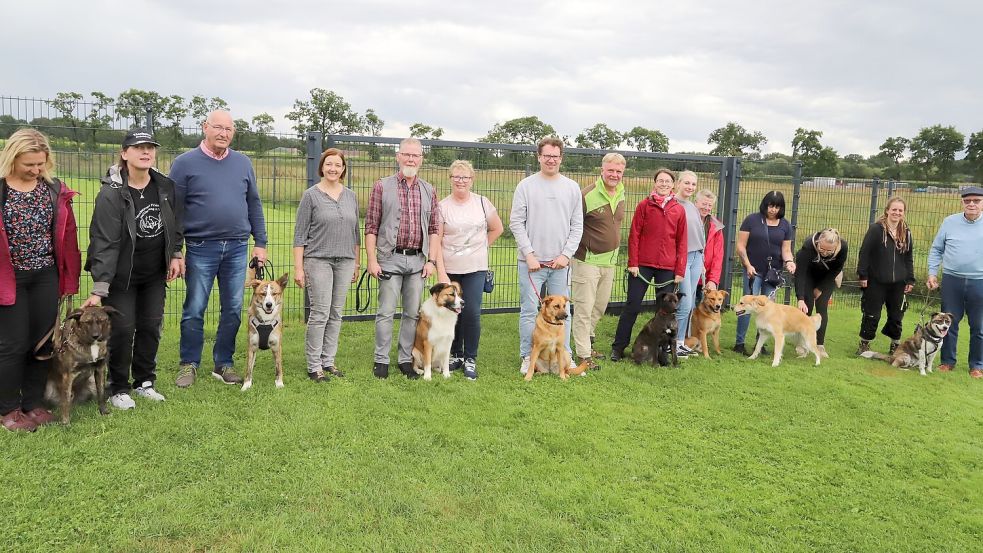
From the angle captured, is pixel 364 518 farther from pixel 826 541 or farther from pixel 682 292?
pixel 682 292

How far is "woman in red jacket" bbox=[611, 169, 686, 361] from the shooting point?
6043mm

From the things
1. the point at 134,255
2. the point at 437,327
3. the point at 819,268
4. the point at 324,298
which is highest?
the point at 134,255

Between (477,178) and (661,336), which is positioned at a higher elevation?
(477,178)

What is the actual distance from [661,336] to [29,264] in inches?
206

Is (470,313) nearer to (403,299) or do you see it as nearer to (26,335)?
(403,299)

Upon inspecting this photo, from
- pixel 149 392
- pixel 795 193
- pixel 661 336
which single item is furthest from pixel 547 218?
pixel 795 193

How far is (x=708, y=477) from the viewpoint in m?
3.68

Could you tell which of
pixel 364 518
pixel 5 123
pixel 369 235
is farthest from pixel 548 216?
pixel 5 123

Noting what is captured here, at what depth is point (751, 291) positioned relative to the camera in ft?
23.2

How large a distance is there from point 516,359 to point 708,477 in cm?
284

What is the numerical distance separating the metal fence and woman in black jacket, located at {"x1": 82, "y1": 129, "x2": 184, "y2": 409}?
180 cm

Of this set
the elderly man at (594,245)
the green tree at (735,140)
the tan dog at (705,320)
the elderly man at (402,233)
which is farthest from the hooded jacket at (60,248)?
the green tree at (735,140)

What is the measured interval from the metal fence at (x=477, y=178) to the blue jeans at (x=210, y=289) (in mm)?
1375

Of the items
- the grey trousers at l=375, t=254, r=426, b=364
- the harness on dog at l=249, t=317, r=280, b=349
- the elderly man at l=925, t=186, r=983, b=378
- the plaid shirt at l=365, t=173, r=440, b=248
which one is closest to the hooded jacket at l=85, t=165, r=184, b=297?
the harness on dog at l=249, t=317, r=280, b=349
